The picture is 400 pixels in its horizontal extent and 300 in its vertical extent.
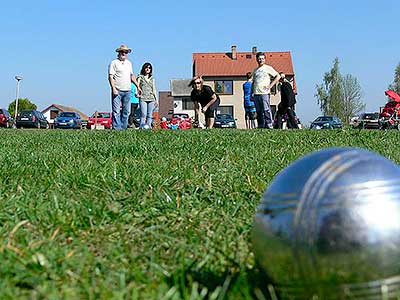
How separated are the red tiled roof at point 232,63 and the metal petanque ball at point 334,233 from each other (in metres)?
78.1

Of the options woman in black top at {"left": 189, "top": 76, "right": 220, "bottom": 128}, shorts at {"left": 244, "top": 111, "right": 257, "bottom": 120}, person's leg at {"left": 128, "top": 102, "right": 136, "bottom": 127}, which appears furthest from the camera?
shorts at {"left": 244, "top": 111, "right": 257, "bottom": 120}

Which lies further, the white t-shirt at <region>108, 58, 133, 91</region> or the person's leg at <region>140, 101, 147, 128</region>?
the person's leg at <region>140, 101, 147, 128</region>

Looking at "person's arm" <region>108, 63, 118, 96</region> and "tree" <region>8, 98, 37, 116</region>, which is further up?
"tree" <region>8, 98, 37, 116</region>

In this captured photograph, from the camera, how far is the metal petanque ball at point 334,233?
1.90 meters

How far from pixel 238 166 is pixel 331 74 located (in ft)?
291

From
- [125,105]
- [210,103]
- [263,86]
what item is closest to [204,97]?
[210,103]

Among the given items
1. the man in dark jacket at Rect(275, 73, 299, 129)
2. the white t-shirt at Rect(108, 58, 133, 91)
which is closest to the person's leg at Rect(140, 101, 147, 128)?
the white t-shirt at Rect(108, 58, 133, 91)

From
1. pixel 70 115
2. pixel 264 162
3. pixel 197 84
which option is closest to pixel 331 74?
pixel 70 115

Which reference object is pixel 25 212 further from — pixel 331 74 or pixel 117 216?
pixel 331 74

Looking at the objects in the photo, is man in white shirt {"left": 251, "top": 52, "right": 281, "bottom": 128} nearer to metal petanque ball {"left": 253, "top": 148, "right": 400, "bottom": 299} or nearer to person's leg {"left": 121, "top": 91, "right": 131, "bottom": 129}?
person's leg {"left": 121, "top": 91, "right": 131, "bottom": 129}

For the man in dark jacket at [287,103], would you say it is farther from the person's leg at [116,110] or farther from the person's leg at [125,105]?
the person's leg at [116,110]

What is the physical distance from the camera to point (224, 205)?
3672 mm

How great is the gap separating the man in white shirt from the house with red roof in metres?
62.9

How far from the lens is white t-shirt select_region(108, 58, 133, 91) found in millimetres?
14180
